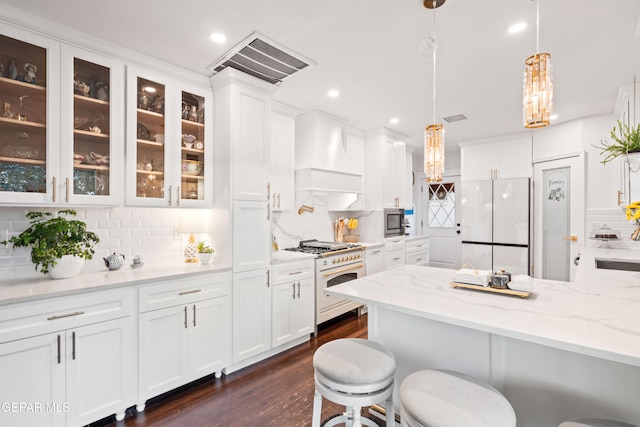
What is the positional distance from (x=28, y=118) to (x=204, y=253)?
1461 mm

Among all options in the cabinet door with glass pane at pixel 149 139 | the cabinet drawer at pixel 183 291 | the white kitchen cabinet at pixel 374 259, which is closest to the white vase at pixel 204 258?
the cabinet drawer at pixel 183 291

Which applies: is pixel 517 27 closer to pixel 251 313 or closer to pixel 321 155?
pixel 321 155

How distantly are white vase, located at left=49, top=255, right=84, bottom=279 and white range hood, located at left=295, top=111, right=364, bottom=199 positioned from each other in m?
2.25

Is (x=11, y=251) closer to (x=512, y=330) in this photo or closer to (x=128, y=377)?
(x=128, y=377)

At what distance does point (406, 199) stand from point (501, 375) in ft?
12.9

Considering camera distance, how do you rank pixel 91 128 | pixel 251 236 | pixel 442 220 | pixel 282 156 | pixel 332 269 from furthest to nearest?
1. pixel 442 220
2. pixel 332 269
3. pixel 282 156
4. pixel 251 236
5. pixel 91 128

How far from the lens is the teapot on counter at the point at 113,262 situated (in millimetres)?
2377

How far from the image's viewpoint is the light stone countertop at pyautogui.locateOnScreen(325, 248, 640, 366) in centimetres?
109

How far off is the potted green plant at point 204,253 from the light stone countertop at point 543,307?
1333 millimetres

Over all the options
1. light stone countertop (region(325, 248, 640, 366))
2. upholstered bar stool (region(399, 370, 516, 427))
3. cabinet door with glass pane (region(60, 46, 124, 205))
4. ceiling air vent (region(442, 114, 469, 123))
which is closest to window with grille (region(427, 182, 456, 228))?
ceiling air vent (region(442, 114, 469, 123))

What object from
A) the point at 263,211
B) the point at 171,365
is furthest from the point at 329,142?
the point at 171,365

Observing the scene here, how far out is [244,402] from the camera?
222 centimetres

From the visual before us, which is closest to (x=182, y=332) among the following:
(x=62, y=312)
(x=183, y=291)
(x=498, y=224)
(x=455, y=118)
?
(x=183, y=291)

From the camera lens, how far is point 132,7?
1841 millimetres
